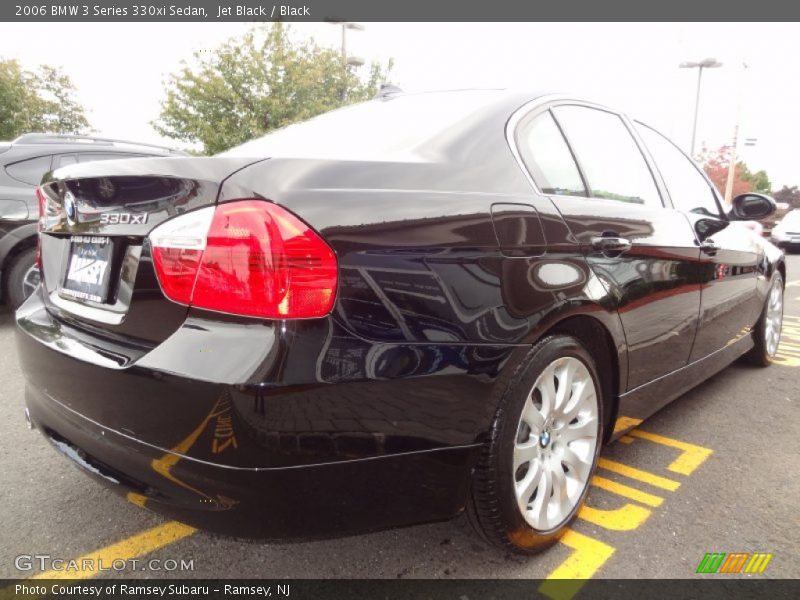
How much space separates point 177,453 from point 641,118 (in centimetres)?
263

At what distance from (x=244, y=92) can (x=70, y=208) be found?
17.6 meters

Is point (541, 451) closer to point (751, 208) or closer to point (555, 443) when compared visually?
point (555, 443)

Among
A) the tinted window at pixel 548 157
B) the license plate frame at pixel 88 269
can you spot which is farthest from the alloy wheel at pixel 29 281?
the tinted window at pixel 548 157

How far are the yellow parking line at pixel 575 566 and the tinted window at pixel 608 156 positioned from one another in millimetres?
1282

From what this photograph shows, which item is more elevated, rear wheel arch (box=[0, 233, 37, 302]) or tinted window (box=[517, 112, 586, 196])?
tinted window (box=[517, 112, 586, 196])

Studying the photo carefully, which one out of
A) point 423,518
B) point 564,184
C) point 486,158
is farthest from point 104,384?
point 564,184

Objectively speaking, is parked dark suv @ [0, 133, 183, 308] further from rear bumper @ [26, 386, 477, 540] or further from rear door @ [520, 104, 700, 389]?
rear door @ [520, 104, 700, 389]

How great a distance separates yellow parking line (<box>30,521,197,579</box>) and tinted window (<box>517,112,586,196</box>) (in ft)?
5.34

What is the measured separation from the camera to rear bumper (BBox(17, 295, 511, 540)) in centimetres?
136

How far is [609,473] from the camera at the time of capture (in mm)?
2596

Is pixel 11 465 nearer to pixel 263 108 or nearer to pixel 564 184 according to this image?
pixel 564 184

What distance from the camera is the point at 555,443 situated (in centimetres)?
202

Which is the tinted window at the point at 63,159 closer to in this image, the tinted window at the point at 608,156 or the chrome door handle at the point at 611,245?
the tinted window at the point at 608,156

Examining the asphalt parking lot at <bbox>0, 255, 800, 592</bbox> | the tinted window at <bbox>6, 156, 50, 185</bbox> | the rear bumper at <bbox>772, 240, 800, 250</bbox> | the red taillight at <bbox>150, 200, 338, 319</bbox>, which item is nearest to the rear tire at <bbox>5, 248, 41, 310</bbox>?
the tinted window at <bbox>6, 156, 50, 185</bbox>
